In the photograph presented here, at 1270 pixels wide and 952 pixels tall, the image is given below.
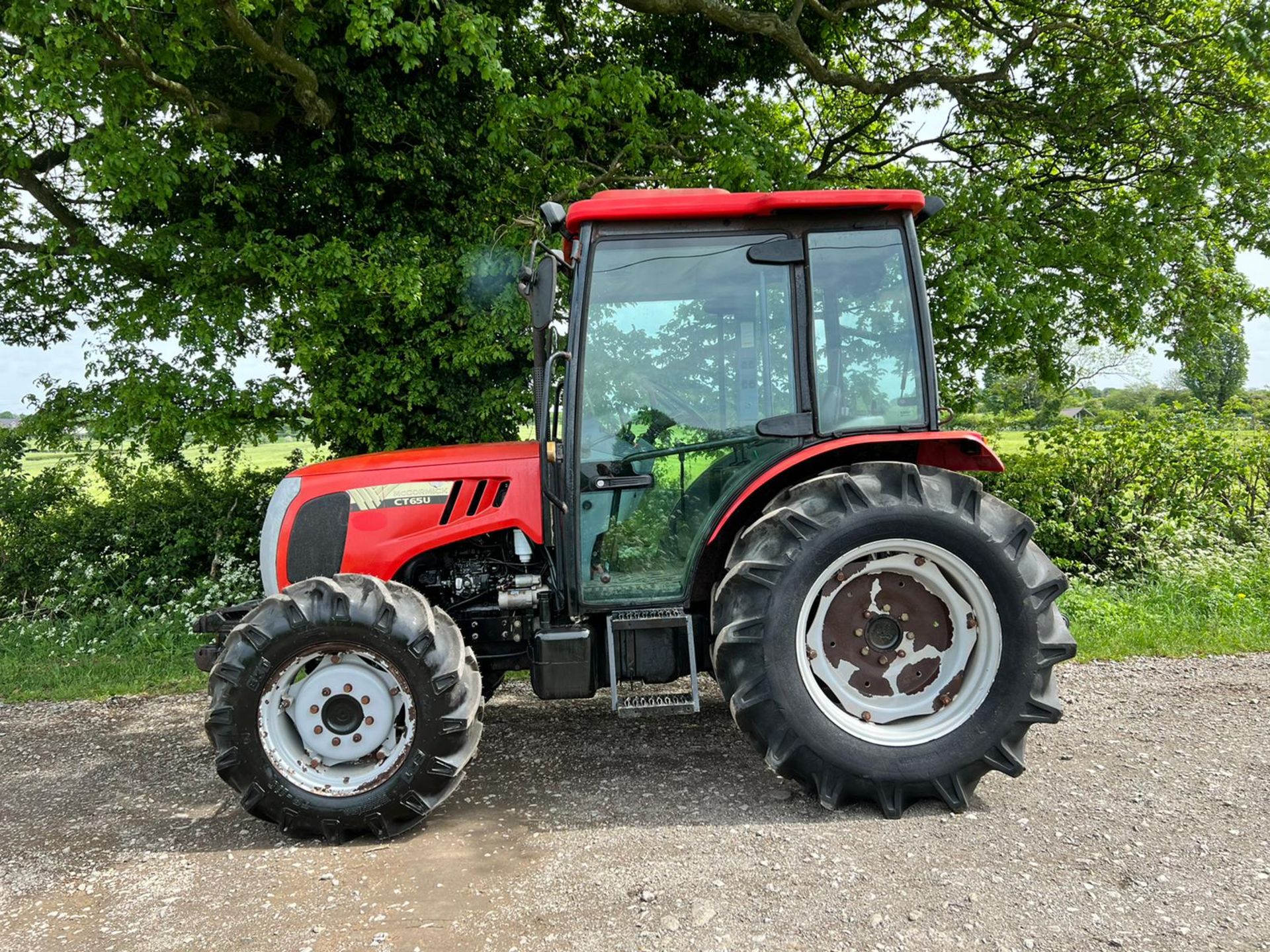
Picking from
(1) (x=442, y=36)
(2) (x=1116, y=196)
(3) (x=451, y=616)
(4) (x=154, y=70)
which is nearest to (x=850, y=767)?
(3) (x=451, y=616)

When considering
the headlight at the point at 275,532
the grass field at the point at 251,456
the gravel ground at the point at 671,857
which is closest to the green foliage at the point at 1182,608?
the gravel ground at the point at 671,857

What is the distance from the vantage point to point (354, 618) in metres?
3.31

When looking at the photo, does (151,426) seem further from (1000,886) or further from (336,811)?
(1000,886)

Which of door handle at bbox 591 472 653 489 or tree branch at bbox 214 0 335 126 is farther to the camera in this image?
tree branch at bbox 214 0 335 126

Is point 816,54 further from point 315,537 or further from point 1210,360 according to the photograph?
point 315,537

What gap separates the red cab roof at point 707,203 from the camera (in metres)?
3.47

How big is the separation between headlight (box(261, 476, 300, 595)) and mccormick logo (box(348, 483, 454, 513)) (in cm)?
27

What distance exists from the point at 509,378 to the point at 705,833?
4941mm

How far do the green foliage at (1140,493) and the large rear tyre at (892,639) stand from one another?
4.53 metres

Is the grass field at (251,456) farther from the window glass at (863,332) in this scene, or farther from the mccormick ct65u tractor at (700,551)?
the window glass at (863,332)

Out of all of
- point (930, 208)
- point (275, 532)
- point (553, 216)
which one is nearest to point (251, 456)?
point (275, 532)

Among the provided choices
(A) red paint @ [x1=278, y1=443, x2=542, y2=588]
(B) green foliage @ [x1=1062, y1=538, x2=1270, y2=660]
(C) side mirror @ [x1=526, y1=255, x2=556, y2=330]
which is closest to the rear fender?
(A) red paint @ [x1=278, y1=443, x2=542, y2=588]

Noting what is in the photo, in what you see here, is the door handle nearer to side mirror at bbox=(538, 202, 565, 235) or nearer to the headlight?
side mirror at bbox=(538, 202, 565, 235)

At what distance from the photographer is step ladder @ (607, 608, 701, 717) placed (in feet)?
11.5
